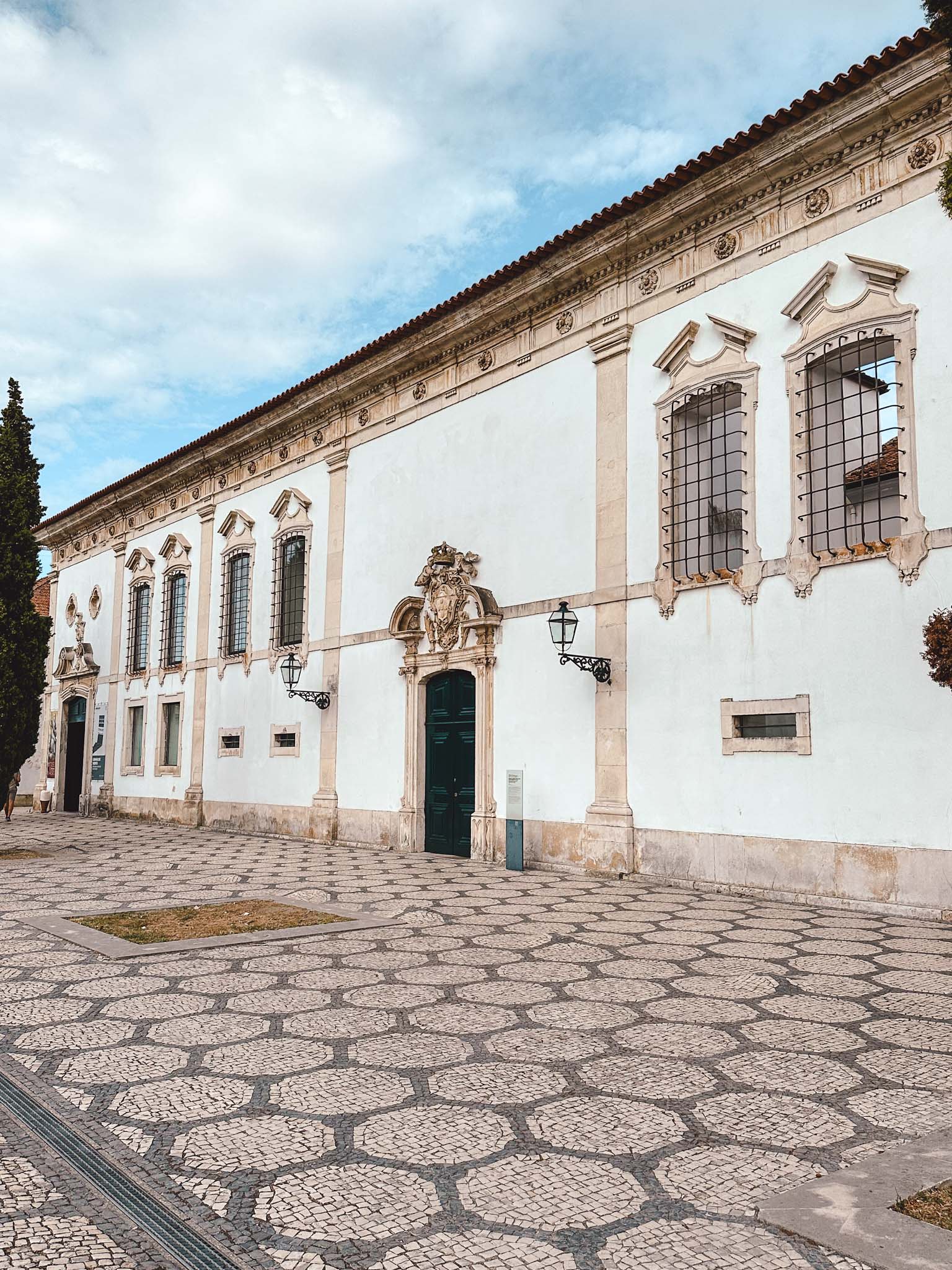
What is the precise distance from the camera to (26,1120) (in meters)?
3.26

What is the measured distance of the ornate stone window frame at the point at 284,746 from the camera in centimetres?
1548

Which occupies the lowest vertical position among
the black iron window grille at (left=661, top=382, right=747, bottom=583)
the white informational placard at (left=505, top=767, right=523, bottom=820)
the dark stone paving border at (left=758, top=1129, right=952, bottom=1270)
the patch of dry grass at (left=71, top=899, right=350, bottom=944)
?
the patch of dry grass at (left=71, top=899, right=350, bottom=944)

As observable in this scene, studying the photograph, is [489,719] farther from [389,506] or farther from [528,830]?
[389,506]

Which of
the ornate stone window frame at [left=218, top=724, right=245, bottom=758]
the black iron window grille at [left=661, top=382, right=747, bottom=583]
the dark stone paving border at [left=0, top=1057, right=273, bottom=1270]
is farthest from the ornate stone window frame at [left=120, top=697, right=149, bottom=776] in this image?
the dark stone paving border at [left=0, top=1057, right=273, bottom=1270]

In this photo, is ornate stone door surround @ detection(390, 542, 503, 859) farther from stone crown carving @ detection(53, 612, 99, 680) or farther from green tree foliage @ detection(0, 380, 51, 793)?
stone crown carving @ detection(53, 612, 99, 680)

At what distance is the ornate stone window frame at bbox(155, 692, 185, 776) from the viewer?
1881 cm

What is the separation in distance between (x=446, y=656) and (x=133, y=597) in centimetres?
1108

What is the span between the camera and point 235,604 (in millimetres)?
17859

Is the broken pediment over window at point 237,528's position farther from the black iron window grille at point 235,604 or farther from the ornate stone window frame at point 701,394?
the ornate stone window frame at point 701,394

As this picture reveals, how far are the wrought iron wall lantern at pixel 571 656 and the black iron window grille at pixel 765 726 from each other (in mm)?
1630

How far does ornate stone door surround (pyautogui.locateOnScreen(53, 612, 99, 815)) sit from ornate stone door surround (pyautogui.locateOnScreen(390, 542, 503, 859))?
450 inches

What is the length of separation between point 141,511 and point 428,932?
54.1 ft

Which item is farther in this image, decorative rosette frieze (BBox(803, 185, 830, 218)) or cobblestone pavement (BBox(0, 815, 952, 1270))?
decorative rosette frieze (BBox(803, 185, 830, 218))

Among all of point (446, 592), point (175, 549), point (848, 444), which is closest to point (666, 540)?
point (848, 444)
